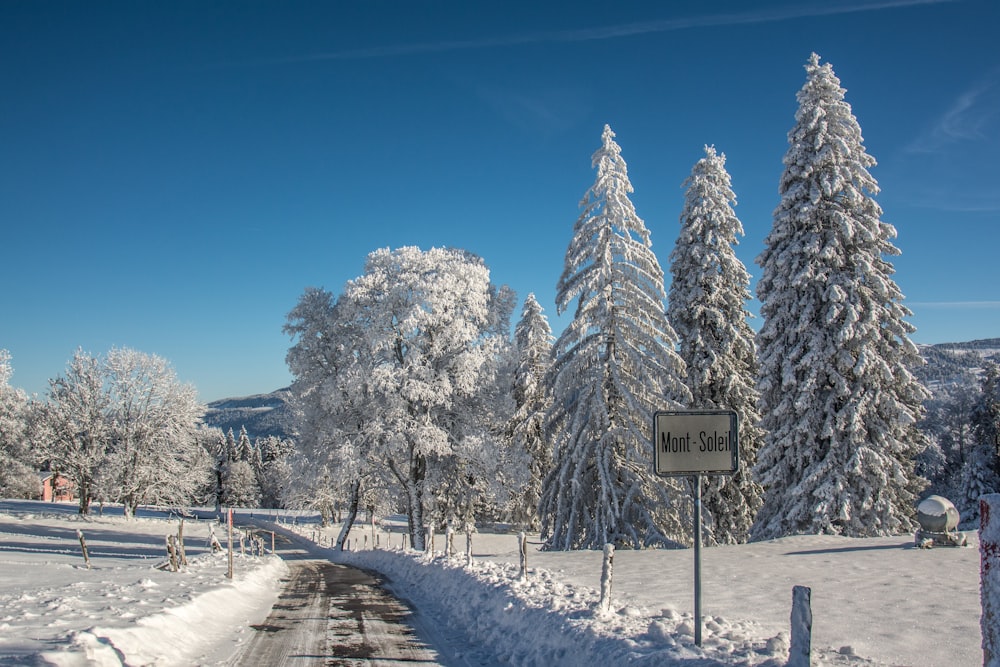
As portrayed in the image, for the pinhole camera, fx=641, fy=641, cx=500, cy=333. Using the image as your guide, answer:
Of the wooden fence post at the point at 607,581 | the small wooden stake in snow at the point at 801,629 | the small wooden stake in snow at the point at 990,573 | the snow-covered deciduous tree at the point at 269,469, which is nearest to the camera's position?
the small wooden stake in snow at the point at 990,573

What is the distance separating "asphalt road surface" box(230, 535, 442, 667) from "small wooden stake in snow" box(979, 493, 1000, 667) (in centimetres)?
607

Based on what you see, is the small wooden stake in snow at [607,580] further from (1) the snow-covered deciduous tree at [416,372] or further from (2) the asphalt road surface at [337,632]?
(1) the snow-covered deciduous tree at [416,372]

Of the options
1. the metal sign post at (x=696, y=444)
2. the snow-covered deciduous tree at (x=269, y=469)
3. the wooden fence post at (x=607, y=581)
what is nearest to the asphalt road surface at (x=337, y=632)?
the wooden fence post at (x=607, y=581)

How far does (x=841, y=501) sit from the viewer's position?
62.2 feet

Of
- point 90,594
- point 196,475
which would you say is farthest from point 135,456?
point 90,594

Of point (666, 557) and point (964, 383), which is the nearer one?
point (666, 557)

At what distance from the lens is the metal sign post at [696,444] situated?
23.9 ft

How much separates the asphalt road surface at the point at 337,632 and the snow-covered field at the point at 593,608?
0.42m

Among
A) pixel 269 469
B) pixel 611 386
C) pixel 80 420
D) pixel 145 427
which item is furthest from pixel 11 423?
pixel 269 469

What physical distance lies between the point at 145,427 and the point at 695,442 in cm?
4805

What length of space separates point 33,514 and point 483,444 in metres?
45.8

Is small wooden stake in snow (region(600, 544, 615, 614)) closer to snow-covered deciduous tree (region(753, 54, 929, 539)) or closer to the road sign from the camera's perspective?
the road sign

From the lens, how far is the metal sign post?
729 centimetres

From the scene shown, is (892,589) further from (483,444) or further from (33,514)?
(33,514)
